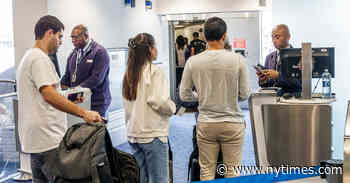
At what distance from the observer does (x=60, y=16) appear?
18.2 ft

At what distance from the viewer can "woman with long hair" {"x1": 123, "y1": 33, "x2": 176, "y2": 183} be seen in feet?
9.89

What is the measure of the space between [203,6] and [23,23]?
4.84m

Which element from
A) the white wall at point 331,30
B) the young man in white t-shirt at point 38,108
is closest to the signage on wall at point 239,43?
the white wall at point 331,30

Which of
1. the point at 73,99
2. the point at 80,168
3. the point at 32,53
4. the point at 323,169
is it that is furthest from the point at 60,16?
the point at 323,169

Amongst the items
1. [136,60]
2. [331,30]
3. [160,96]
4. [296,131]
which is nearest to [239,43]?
[331,30]

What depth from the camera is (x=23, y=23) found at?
5141 mm

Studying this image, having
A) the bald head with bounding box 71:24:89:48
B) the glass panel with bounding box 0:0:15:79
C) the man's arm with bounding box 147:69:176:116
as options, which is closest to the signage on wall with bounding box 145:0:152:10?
the glass panel with bounding box 0:0:15:79

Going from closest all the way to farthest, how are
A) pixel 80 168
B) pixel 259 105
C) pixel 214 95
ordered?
1. pixel 80 168
2. pixel 214 95
3. pixel 259 105

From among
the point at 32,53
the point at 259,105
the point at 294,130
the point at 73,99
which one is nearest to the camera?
the point at 32,53

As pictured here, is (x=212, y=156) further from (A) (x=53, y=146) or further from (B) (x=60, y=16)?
(B) (x=60, y=16)

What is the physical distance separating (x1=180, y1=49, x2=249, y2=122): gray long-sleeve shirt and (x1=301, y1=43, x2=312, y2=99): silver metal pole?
0.76 meters

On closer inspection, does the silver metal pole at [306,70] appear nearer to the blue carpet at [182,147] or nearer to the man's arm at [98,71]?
the blue carpet at [182,147]

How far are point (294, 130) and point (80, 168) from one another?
2.09 meters

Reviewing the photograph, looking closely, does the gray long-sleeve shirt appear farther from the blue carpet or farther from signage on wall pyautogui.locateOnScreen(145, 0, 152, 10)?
signage on wall pyautogui.locateOnScreen(145, 0, 152, 10)
